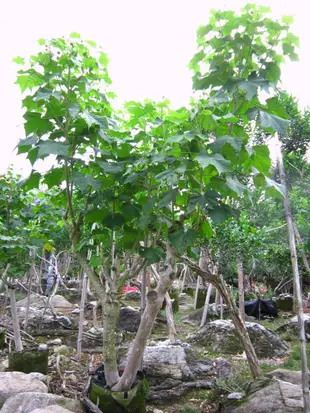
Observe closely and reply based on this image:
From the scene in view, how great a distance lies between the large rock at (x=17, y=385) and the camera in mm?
3027

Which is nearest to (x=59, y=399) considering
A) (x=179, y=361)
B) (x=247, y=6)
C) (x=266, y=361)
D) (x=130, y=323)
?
(x=179, y=361)

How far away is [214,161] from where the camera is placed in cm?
171

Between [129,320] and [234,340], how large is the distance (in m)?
2.75

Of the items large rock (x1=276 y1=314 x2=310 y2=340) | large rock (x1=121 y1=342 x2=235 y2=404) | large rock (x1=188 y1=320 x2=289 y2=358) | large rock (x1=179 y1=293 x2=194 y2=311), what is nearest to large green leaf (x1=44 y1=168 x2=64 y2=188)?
large rock (x1=121 y1=342 x2=235 y2=404)

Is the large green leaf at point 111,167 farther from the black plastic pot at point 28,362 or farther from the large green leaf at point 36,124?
the black plastic pot at point 28,362

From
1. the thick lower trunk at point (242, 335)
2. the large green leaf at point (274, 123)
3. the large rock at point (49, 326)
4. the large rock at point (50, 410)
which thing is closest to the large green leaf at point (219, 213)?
the large green leaf at point (274, 123)

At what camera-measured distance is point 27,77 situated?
223 centimetres

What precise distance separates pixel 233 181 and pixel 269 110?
0.54 meters

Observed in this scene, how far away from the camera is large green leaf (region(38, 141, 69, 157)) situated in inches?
76.6

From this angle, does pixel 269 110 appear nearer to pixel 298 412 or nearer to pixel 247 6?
pixel 247 6

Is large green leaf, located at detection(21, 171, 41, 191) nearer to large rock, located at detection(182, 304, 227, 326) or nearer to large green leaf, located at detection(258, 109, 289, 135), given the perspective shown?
large green leaf, located at detection(258, 109, 289, 135)

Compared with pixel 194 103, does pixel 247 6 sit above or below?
above

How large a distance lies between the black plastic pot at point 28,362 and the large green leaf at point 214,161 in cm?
334

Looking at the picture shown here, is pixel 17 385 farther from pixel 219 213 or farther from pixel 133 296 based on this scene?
pixel 133 296
